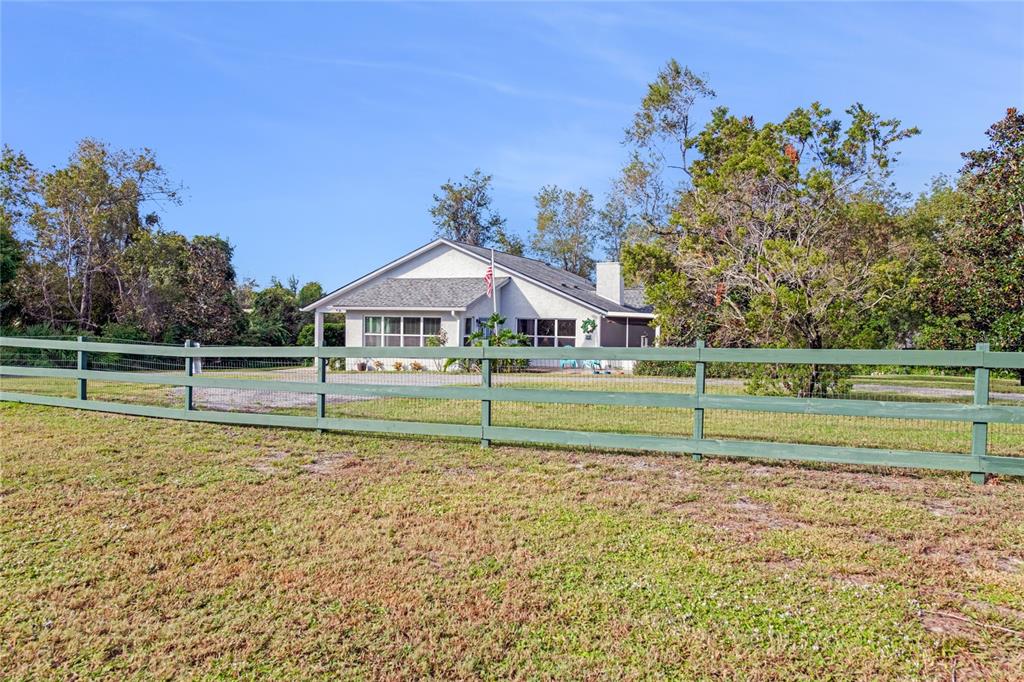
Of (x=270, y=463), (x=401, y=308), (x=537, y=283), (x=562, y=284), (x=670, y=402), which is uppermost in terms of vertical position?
(x=562, y=284)

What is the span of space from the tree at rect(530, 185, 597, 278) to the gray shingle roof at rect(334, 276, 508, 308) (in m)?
25.0

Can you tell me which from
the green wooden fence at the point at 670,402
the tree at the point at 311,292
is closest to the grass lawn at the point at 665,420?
the green wooden fence at the point at 670,402

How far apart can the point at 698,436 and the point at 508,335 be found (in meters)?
17.0

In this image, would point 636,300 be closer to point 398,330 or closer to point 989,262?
point 398,330

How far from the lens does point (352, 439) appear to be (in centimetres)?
791

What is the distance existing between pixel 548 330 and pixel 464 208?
2478 centimetres

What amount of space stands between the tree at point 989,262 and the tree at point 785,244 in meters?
3.80

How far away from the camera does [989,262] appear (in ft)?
60.9

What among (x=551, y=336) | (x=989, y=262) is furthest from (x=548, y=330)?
(x=989, y=262)

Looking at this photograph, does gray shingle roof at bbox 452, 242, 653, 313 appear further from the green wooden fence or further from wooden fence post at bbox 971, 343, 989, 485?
wooden fence post at bbox 971, 343, 989, 485

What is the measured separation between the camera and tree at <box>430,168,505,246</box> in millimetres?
49125

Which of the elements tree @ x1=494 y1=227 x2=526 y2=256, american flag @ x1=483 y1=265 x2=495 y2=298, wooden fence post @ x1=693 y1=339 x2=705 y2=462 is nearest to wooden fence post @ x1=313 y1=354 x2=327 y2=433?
wooden fence post @ x1=693 y1=339 x2=705 y2=462

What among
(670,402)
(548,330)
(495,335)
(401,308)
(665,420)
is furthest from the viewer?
(548,330)

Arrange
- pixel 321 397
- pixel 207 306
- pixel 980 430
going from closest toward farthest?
pixel 980 430, pixel 321 397, pixel 207 306
